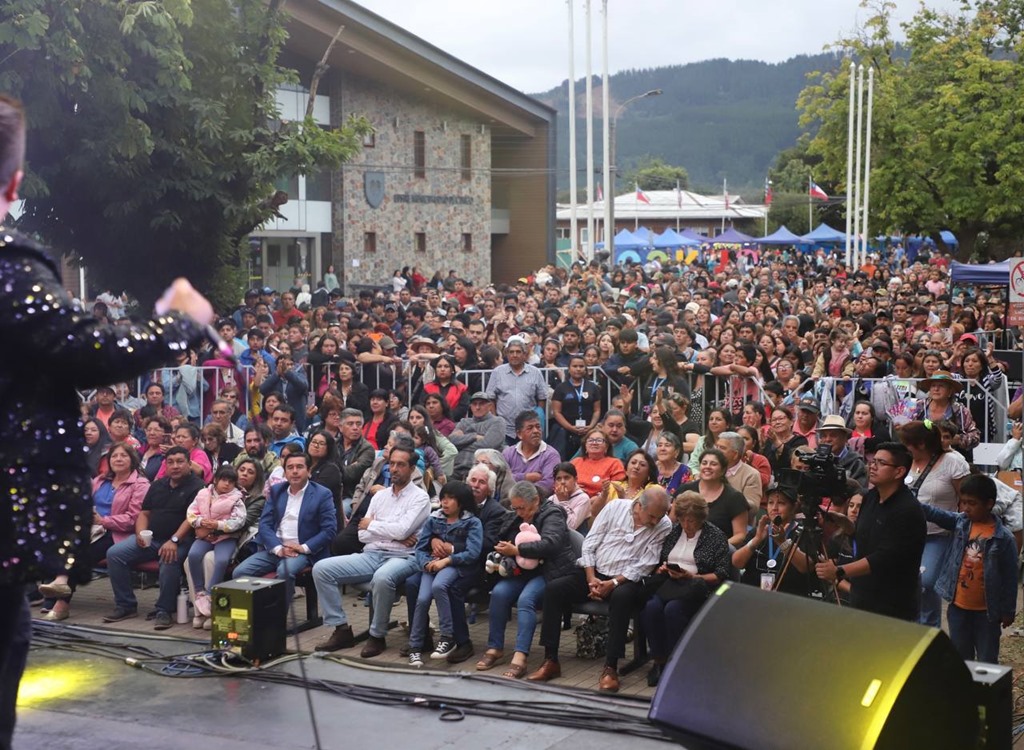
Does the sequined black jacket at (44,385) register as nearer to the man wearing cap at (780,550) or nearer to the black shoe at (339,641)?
the man wearing cap at (780,550)

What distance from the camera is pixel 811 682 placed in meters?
3.79

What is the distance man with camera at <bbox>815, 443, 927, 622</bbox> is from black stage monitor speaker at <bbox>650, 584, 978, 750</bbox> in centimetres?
268

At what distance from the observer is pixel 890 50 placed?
135ft

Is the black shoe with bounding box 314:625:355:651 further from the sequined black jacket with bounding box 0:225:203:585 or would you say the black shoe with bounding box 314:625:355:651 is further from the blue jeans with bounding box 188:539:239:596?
the sequined black jacket with bounding box 0:225:203:585

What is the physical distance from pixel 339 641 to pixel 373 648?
317mm

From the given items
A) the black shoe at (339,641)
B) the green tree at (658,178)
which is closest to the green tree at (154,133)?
the black shoe at (339,641)

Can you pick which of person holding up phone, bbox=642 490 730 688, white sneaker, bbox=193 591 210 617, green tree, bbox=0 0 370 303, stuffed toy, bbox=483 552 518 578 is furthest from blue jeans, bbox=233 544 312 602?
green tree, bbox=0 0 370 303

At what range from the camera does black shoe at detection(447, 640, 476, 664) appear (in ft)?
28.7

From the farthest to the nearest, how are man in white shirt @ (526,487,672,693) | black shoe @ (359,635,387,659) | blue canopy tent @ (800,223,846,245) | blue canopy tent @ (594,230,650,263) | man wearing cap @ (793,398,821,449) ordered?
1. blue canopy tent @ (800,223,846,245)
2. blue canopy tent @ (594,230,650,263)
3. man wearing cap @ (793,398,821,449)
4. black shoe @ (359,635,387,659)
5. man in white shirt @ (526,487,672,693)

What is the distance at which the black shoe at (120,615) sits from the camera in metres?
10.1

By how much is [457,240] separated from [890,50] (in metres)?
15.7

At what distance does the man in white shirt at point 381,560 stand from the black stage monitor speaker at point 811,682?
509cm

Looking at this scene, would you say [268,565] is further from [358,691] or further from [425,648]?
[358,691]

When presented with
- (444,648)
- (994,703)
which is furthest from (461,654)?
(994,703)
